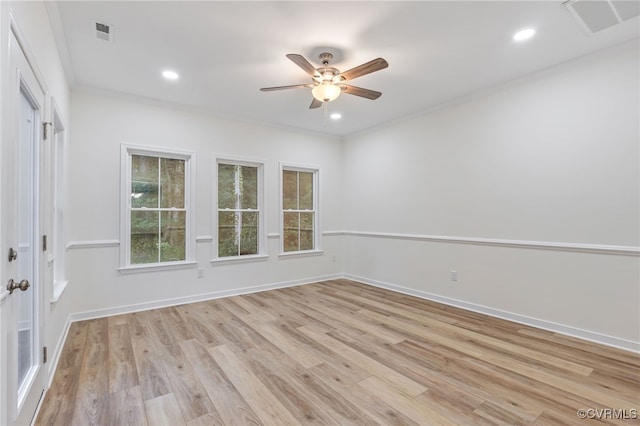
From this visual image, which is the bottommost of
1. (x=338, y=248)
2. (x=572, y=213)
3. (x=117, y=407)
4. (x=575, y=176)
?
(x=117, y=407)

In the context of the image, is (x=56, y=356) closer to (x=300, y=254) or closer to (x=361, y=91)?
(x=300, y=254)

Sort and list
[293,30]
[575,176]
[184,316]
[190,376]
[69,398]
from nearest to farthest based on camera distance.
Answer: [69,398] → [190,376] → [293,30] → [575,176] → [184,316]

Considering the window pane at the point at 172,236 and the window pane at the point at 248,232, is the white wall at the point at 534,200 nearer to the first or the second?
the window pane at the point at 248,232

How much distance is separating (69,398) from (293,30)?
3139 mm

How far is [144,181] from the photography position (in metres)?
4.03

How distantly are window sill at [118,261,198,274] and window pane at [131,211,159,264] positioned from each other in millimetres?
93

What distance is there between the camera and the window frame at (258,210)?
4.42 m

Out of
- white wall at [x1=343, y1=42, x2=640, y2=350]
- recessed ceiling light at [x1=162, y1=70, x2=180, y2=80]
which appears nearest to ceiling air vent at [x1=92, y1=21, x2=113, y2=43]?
recessed ceiling light at [x1=162, y1=70, x2=180, y2=80]

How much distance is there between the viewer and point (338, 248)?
19.1 feet

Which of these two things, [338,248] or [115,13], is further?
[338,248]

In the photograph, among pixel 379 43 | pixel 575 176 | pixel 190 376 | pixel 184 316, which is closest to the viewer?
pixel 190 376

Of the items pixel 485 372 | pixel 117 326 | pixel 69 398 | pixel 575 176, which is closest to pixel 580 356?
pixel 485 372

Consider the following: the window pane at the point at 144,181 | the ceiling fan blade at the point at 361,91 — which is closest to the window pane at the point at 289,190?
the window pane at the point at 144,181

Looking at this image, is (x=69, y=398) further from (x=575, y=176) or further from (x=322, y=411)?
(x=575, y=176)
